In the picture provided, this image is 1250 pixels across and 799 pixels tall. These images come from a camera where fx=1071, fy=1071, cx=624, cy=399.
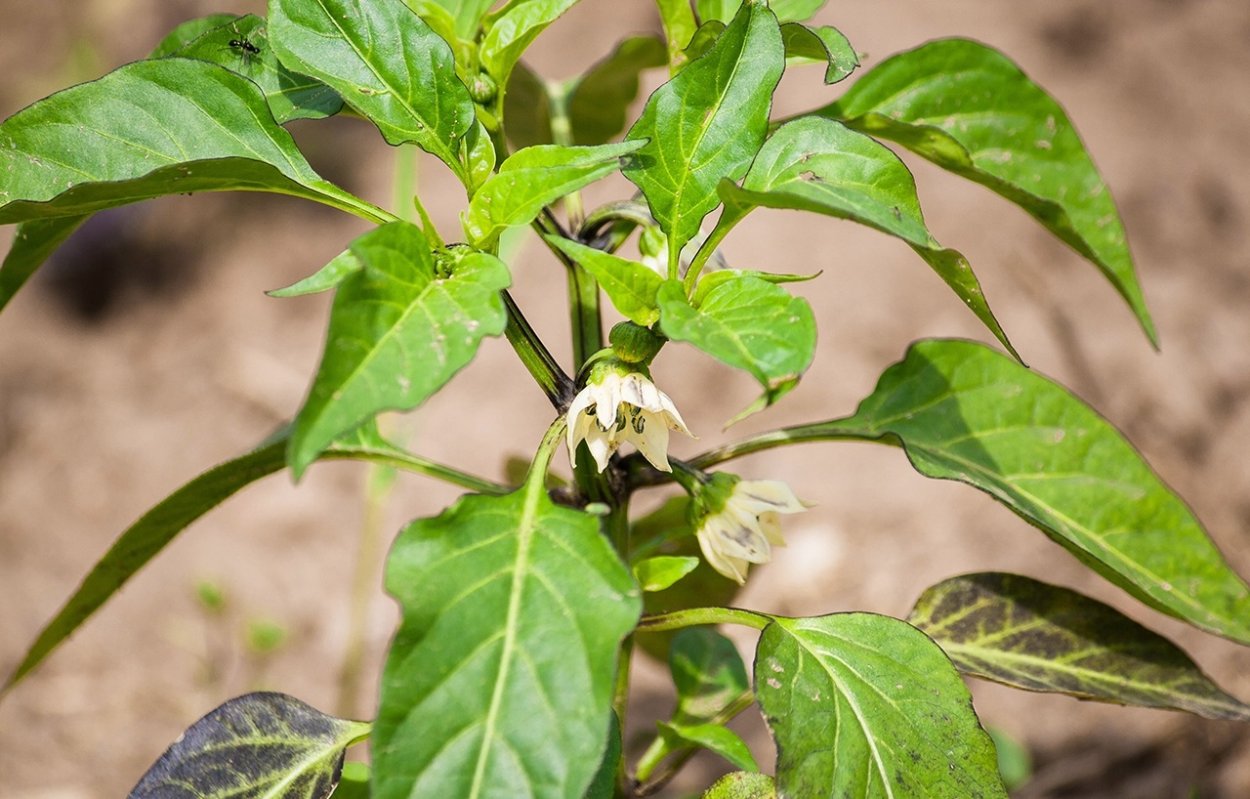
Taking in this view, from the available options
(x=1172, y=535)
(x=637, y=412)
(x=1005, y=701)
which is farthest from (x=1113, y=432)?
(x=1005, y=701)

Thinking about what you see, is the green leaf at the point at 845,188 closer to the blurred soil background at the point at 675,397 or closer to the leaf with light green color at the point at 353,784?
the leaf with light green color at the point at 353,784

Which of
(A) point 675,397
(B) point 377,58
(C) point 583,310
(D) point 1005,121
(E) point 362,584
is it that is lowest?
(E) point 362,584

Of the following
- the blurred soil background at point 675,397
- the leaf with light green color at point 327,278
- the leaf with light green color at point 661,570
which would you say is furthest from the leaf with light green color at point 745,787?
the blurred soil background at point 675,397

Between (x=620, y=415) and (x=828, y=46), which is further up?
(x=828, y=46)

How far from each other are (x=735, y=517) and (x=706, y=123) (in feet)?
1.05

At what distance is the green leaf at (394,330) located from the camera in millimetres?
593

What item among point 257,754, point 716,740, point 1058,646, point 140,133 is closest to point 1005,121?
point 1058,646

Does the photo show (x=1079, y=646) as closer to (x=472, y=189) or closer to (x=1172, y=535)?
(x=1172, y=535)

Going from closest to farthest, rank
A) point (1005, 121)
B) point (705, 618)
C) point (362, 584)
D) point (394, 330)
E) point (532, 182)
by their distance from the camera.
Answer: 1. point (394, 330)
2. point (532, 182)
3. point (705, 618)
4. point (1005, 121)
5. point (362, 584)

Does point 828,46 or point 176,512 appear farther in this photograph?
point 176,512

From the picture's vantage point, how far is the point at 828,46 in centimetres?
83

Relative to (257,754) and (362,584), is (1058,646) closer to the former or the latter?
(257,754)

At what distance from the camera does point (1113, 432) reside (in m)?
1.05

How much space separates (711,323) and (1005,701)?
156cm
